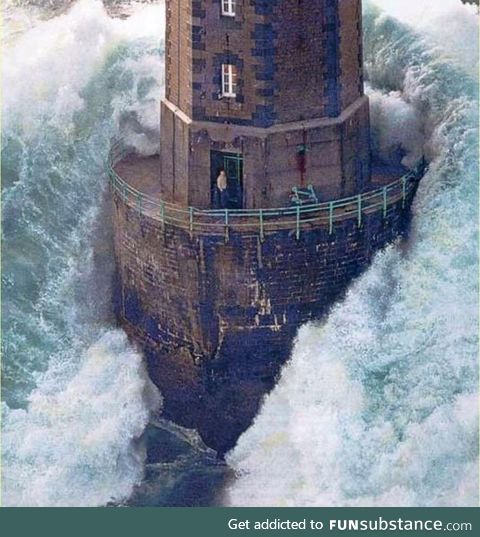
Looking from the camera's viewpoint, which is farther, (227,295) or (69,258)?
(69,258)

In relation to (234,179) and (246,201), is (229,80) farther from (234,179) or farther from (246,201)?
(246,201)

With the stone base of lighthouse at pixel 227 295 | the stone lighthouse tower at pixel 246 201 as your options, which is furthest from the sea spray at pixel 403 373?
the stone lighthouse tower at pixel 246 201

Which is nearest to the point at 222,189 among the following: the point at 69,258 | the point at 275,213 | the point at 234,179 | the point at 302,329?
the point at 234,179

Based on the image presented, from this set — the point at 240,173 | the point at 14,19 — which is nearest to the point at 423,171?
the point at 240,173

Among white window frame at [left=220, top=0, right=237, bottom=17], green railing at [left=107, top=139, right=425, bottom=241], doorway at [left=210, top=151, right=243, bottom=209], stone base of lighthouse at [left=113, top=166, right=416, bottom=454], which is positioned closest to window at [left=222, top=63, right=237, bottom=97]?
white window frame at [left=220, top=0, right=237, bottom=17]

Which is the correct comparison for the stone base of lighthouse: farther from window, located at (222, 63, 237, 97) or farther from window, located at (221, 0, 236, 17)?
window, located at (221, 0, 236, 17)

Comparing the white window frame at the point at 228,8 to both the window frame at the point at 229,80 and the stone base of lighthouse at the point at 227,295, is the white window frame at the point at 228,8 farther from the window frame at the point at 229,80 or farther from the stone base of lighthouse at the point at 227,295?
the stone base of lighthouse at the point at 227,295
